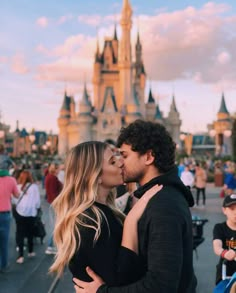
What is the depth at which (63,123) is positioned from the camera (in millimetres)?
86125

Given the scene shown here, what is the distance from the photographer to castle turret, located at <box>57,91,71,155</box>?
82562mm

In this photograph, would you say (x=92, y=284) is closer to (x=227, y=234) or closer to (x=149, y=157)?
(x=149, y=157)

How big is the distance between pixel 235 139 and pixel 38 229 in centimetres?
2479

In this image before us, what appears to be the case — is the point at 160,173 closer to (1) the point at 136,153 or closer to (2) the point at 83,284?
(1) the point at 136,153

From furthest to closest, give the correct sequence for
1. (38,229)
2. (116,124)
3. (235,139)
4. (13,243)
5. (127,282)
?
(116,124), (235,139), (13,243), (38,229), (127,282)

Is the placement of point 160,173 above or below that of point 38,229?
above

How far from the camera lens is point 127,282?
76.4 inches

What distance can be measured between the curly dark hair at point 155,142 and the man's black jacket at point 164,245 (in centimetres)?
13

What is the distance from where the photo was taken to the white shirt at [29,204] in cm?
748

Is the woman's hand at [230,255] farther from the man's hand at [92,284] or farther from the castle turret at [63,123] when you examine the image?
the castle turret at [63,123]

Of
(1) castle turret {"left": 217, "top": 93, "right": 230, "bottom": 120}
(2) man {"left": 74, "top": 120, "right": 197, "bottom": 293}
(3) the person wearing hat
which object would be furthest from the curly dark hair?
(1) castle turret {"left": 217, "top": 93, "right": 230, "bottom": 120}

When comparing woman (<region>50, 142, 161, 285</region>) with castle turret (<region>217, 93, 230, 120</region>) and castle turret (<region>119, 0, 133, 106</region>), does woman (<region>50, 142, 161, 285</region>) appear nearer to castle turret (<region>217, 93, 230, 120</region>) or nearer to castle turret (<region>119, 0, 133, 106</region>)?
castle turret (<region>119, 0, 133, 106</region>)

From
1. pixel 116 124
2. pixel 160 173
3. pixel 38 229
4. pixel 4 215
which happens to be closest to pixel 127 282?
pixel 160 173

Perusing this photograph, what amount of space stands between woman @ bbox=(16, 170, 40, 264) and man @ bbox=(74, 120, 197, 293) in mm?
5570
